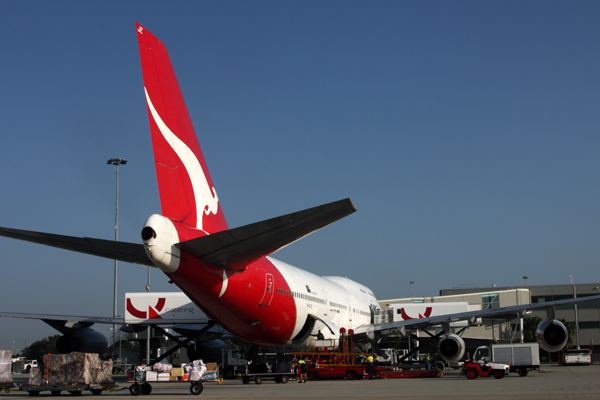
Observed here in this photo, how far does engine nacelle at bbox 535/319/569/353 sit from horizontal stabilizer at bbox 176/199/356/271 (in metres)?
14.8

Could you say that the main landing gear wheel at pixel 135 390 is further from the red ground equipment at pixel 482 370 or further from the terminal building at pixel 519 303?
the terminal building at pixel 519 303

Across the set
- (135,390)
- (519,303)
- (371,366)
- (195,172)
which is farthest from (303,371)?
(519,303)

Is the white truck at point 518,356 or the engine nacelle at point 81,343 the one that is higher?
the engine nacelle at point 81,343

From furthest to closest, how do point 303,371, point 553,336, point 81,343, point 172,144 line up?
point 81,343, point 553,336, point 303,371, point 172,144

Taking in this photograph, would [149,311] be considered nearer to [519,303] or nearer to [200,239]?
[200,239]

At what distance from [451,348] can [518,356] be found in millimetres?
2700

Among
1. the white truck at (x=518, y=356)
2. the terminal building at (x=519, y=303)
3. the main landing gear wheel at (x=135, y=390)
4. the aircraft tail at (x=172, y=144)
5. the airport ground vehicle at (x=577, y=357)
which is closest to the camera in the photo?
the aircraft tail at (x=172, y=144)

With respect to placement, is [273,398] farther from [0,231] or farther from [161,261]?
[0,231]

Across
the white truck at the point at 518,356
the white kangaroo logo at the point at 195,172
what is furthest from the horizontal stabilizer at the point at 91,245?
the white truck at the point at 518,356

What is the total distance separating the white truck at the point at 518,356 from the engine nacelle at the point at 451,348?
126 centimetres

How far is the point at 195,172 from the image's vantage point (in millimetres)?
15375

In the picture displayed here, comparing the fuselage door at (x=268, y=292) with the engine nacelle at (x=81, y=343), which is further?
the engine nacelle at (x=81, y=343)

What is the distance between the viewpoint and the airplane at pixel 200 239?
12070 millimetres

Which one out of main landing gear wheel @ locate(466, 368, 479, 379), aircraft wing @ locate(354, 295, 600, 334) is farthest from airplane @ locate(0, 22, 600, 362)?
main landing gear wheel @ locate(466, 368, 479, 379)
